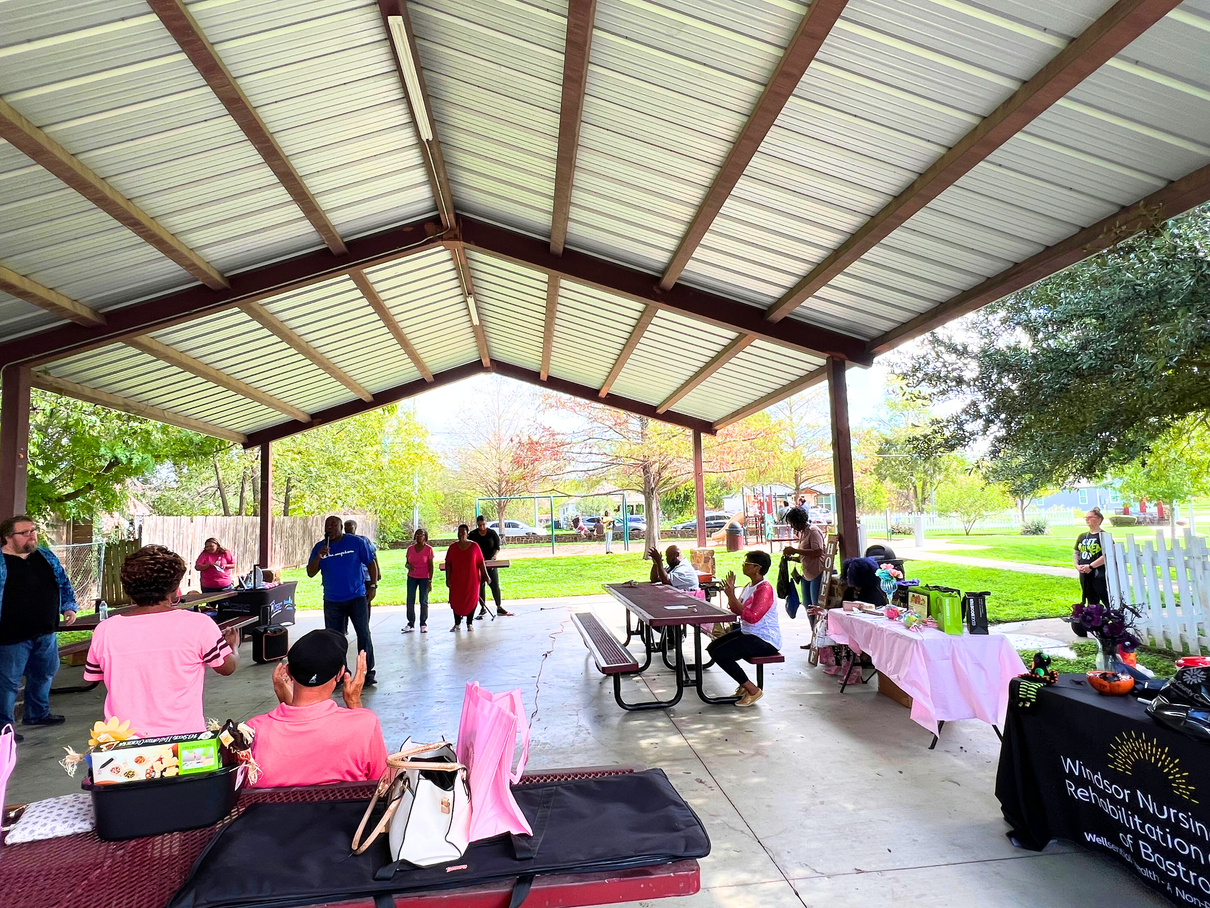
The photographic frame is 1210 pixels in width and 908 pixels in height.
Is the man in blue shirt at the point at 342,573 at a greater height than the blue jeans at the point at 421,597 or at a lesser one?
greater

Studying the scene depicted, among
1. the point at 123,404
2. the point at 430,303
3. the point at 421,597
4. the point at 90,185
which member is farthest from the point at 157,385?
the point at 90,185

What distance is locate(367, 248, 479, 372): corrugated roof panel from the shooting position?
9.48 meters

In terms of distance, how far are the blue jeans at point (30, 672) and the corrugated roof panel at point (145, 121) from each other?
369 cm

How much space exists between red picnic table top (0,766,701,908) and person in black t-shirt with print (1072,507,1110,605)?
8.44m

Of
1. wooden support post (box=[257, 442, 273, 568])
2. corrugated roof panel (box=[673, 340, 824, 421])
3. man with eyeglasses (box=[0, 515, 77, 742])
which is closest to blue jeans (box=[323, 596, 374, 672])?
man with eyeglasses (box=[0, 515, 77, 742])

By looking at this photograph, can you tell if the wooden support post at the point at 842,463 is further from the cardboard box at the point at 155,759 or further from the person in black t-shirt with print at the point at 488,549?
the cardboard box at the point at 155,759

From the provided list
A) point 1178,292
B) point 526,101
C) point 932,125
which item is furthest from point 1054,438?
point 526,101

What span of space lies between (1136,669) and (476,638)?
812 cm

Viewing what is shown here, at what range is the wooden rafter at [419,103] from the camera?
493 cm

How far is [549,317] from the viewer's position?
11008mm

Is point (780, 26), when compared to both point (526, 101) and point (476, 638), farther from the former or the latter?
point (476, 638)

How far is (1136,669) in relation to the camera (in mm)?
3578

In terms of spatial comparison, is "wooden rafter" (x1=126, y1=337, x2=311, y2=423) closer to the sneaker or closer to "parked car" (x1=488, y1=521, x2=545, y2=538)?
the sneaker

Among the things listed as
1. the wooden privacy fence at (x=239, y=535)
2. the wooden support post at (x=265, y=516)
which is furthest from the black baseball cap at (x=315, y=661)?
the wooden support post at (x=265, y=516)
